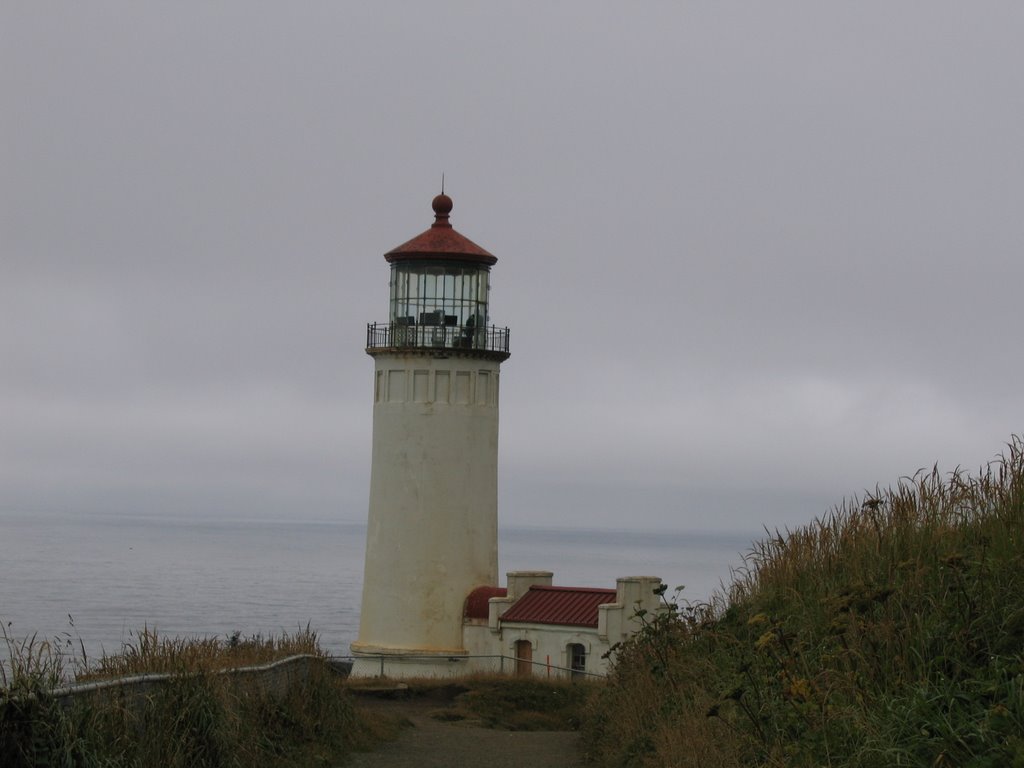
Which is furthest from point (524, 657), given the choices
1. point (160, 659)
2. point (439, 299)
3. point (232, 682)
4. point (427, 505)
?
point (160, 659)

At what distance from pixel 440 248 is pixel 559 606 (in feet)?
24.2

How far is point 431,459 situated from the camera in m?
28.2

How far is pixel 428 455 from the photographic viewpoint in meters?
28.3

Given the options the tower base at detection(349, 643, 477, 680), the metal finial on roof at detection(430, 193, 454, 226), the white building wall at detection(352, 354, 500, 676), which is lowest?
the tower base at detection(349, 643, 477, 680)

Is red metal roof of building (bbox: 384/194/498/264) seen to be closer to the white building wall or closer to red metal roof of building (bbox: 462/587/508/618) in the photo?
the white building wall

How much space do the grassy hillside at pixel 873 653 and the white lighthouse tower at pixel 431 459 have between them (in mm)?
14301

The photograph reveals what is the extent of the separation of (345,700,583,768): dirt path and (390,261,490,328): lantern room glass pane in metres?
10.1

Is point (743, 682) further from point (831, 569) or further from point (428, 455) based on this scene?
point (428, 455)

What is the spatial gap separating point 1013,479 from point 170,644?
7.12 meters

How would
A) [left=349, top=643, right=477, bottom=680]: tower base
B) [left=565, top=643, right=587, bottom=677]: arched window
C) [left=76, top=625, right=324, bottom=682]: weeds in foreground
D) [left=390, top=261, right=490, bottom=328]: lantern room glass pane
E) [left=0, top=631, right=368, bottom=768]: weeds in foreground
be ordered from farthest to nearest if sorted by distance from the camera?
[left=390, top=261, right=490, bottom=328]: lantern room glass pane → [left=349, top=643, right=477, bottom=680]: tower base → [left=565, top=643, right=587, bottom=677]: arched window → [left=76, top=625, right=324, bottom=682]: weeds in foreground → [left=0, top=631, right=368, bottom=768]: weeds in foreground

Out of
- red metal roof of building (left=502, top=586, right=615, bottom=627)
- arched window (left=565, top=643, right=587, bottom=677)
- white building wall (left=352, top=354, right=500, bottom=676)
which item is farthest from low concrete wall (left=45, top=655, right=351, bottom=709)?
white building wall (left=352, top=354, right=500, bottom=676)

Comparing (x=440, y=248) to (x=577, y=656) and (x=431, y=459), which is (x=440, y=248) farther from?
(x=577, y=656)

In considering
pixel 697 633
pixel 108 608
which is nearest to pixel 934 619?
pixel 697 633

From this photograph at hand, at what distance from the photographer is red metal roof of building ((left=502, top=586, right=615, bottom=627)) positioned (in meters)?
27.3
